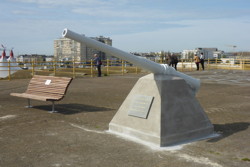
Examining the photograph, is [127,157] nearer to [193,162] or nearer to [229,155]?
[193,162]

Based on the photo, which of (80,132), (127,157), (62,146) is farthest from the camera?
(80,132)

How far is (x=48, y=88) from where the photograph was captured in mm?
8023

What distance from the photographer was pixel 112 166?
4.04 m

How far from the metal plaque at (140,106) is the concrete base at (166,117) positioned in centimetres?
6

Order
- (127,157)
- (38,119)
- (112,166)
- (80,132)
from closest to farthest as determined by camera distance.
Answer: (112,166) < (127,157) < (80,132) < (38,119)

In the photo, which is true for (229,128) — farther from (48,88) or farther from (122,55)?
(48,88)

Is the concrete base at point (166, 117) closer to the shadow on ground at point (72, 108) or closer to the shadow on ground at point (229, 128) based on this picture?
the shadow on ground at point (229, 128)

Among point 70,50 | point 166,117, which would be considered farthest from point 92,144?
point 70,50

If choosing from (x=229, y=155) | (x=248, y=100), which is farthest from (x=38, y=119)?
(x=248, y=100)

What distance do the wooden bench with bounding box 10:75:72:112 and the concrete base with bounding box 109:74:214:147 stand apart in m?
2.27

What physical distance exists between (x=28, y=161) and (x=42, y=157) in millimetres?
227

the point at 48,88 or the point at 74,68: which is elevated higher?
the point at 74,68

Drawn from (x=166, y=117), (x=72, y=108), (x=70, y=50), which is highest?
(x=70, y=50)

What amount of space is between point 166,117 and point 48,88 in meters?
3.99
